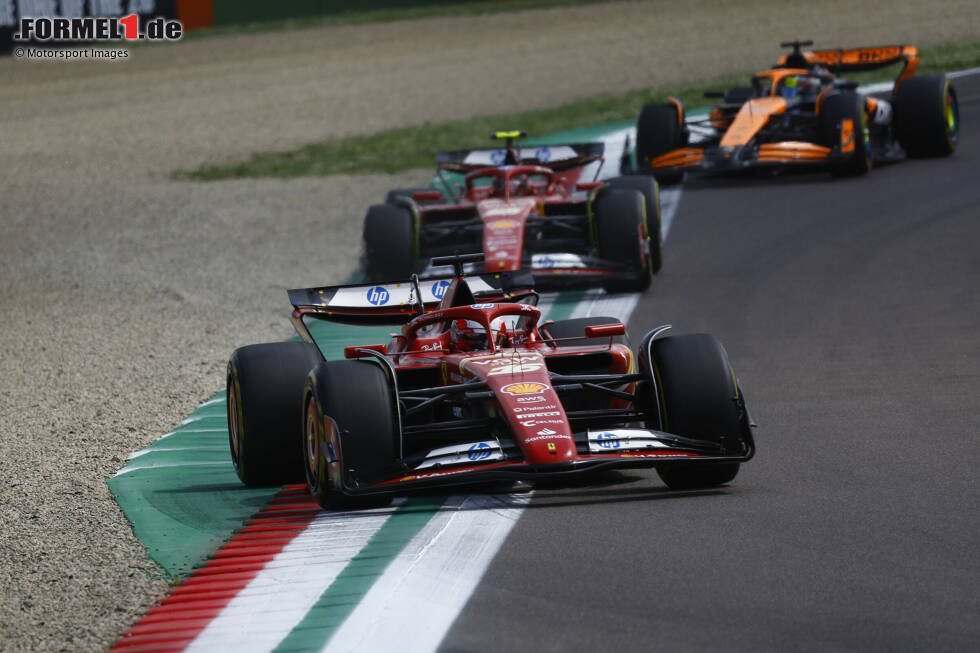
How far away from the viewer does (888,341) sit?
40.5 ft

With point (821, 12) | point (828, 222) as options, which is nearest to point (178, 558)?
point (828, 222)

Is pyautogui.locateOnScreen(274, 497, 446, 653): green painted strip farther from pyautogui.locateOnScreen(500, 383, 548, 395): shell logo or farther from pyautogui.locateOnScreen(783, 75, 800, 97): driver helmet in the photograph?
pyautogui.locateOnScreen(783, 75, 800, 97): driver helmet

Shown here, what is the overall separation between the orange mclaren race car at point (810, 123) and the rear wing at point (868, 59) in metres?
0.01

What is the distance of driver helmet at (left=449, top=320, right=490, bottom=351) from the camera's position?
889 cm

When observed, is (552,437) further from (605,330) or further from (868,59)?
(868,59)

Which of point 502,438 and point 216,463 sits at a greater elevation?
point 502,438

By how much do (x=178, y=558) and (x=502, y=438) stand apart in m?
1.65

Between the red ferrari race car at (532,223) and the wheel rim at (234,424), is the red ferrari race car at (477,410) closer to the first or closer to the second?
the wheel rim at (234,424)

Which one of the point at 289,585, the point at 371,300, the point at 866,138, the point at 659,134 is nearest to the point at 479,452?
the point at 289,585

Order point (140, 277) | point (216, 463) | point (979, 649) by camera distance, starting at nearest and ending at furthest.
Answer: point (979, 649) → point (216, 463) → point (140, 277)

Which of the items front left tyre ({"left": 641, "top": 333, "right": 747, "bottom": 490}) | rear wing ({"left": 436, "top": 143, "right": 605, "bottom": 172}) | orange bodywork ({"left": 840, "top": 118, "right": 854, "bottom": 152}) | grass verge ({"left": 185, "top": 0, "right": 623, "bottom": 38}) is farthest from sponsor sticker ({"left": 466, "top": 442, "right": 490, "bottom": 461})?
grass verge ({"left": 185, "top": 0, "right": 623, "bottom": 38})

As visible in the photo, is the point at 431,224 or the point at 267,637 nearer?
the point at 267,637

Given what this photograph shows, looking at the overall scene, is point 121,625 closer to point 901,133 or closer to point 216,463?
point 216,463

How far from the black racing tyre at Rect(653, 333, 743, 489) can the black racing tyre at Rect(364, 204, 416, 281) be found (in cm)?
810
